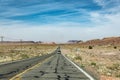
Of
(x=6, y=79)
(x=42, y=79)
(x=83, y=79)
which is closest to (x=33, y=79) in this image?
(x=42, y=79)

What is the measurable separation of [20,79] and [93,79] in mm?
4230

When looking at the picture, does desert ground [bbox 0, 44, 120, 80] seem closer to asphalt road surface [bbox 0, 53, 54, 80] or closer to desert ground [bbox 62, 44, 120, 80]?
desert ground [bbox 62, 44, 120, 80]

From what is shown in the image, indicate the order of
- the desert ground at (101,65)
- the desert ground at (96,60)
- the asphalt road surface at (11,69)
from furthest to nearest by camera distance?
the desert ground at (96,60)
the desert ground at (101,65)
the asphalt road surface at (11,69)

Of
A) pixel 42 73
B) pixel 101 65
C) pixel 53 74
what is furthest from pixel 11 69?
pixel 101 65

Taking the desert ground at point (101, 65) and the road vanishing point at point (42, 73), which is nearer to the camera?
the road vanishing point at point (42, 73)

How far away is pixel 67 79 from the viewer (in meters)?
17.1

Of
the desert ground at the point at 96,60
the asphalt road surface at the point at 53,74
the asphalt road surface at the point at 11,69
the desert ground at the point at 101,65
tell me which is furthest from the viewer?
the desert ground at the point at 96,60

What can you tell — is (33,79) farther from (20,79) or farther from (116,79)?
(116,79)

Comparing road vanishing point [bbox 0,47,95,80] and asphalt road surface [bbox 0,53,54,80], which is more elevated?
asphalt road surface [bbox 0,53,54,80]

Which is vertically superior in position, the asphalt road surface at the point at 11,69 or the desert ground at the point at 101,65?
the asphalt road surface at the point at 11,69

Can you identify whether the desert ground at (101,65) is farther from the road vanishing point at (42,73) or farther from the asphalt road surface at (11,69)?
the asphalt road surface at (11,69)

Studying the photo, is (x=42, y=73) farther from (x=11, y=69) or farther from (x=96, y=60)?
(x=96, y=60)

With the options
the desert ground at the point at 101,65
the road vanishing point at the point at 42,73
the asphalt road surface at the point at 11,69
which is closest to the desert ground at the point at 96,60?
the desert ground at the point at 101,65

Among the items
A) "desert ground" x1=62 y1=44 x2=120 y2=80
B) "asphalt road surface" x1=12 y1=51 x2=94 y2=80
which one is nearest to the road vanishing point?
"asphalt road surface" x1=12 y1=51 x2=94 y2=80
